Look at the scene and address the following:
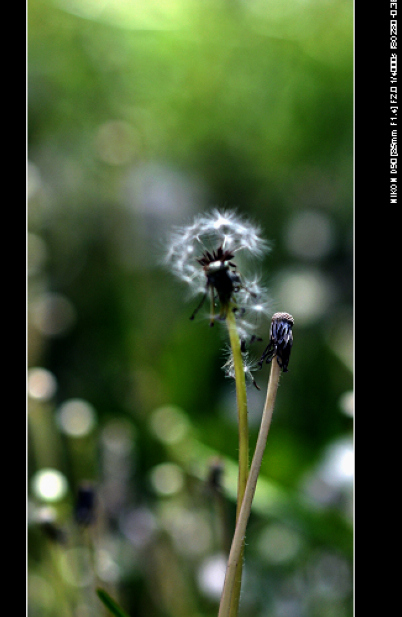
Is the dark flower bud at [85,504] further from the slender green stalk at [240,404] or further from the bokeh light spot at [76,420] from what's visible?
the bokeh light spot at [76,420]

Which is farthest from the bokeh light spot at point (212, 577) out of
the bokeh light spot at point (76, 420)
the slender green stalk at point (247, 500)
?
the slender green stalk at point (247, 500)

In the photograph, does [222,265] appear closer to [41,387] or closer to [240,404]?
[240,404]

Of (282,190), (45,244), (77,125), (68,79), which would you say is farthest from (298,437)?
(68,79)

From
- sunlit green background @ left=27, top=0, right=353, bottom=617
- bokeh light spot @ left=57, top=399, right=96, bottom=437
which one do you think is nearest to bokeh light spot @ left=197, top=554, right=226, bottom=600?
sunlit green background @ left=27, top=0, right=353, bottom=617

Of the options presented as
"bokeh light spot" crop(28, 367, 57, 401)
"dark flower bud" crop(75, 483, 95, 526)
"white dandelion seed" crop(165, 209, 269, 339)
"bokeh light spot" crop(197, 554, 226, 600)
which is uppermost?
"white dandelion seed" crop(165, 209, 269, 339)

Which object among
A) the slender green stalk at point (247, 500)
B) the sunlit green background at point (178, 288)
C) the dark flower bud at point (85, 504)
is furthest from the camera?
the sunlit green background at point (178, 288)

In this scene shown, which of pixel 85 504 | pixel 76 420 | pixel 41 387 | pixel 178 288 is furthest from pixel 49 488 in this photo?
pixel 178 288

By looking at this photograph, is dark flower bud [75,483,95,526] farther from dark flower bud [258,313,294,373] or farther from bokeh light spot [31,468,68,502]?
dark flower bud [258,313,294,373]
